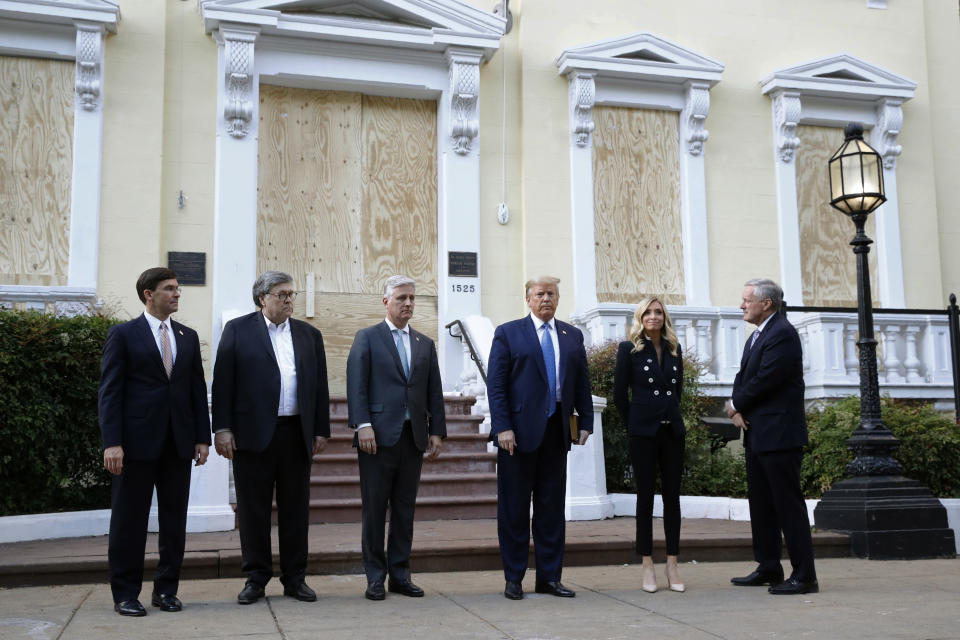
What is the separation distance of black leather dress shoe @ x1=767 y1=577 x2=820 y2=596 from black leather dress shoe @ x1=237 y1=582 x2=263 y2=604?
3109 millimetres

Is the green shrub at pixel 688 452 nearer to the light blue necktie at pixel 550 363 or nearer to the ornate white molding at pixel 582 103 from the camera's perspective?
the ornate white molding at pixel 582 103

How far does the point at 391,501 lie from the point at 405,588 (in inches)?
21.2

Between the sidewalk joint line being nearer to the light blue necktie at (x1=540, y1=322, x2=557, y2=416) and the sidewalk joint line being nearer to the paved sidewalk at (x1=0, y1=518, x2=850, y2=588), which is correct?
the paved sidewalk at (x1=0, y1=518, x2=850, y2=588)

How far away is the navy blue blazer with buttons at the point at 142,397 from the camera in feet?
18.0

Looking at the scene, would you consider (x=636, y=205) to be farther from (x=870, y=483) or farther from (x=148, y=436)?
(x=148, y=436)

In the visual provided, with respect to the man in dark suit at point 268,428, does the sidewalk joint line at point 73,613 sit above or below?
below

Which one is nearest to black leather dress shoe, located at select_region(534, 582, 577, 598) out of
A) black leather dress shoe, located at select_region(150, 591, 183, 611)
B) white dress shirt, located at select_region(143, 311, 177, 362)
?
black leather dress shoe, located at select_region(150, 591, 183, 611)

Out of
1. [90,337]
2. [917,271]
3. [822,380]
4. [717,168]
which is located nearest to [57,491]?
[90,337]

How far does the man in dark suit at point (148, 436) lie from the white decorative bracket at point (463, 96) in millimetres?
6687

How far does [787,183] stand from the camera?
12.9 m

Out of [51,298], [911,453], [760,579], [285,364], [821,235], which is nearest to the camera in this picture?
[285,364]

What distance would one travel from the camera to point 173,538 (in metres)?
5.54

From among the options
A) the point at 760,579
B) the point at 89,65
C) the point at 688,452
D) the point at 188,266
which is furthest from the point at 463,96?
the point at 760,579

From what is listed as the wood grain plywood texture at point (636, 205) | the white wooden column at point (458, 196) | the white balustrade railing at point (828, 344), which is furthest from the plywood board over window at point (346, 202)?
the white balustrade railing at point (828, 344)
